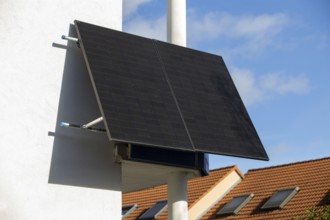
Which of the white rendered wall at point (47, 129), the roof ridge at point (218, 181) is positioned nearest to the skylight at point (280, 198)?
the roof ridge at point (218, 181)

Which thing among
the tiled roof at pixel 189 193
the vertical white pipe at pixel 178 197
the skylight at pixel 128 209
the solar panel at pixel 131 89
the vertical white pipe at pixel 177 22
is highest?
the tiled roof at pixel 189 193

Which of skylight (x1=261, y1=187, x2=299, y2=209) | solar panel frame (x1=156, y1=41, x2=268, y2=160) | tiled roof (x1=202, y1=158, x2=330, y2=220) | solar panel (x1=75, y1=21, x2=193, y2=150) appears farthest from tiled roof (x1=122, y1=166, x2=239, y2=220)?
solar panel (x1=75, y1=21, x2=193, y2=150)

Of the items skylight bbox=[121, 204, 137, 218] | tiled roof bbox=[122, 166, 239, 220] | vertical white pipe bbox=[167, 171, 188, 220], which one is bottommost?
vertical white pipe bbox=[167, 171, 188, 220]

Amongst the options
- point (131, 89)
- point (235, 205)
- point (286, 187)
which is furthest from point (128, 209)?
point (131, 89)

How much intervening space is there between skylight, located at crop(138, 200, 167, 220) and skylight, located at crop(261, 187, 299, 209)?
4.32 m

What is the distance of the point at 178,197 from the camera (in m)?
10.4

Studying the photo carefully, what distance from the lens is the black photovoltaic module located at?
9.16m

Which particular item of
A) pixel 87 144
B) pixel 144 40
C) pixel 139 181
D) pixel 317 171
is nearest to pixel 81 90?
pixel 87 144

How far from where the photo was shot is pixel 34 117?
909 cm

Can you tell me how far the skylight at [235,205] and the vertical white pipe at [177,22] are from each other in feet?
50.3

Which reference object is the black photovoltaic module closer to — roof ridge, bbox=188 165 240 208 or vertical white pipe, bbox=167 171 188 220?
vertical white pipe, bbox=167 171 188 220

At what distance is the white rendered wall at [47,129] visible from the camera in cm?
876

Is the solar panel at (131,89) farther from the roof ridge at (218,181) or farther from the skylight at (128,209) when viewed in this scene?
the skylight at (128,209)

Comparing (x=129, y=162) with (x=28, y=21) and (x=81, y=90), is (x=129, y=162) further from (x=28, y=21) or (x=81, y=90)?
(x=28, y=21)
